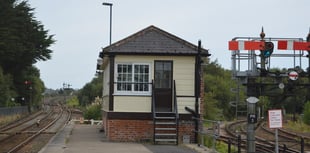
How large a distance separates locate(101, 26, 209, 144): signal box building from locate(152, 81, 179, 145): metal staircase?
73mm

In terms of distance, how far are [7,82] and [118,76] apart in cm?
3990

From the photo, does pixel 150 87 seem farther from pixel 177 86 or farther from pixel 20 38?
pixel 20 38

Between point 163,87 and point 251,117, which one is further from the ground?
point 163,87

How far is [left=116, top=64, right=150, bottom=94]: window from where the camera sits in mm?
23500

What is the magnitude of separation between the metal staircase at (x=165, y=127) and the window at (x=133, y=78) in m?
0.74

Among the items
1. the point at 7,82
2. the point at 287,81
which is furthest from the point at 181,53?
the point at 7,82

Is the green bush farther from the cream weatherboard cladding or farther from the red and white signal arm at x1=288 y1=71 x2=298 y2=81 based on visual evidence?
the red and white signal arm at x1=288 y1=71 x2=298 y2=81

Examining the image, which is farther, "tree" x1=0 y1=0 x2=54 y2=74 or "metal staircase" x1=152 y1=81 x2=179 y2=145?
"tree" x1=0 y1=0 x2=54 y2=74

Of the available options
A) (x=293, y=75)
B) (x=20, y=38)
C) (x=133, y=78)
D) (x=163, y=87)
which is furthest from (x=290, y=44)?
(x=20, y=38)

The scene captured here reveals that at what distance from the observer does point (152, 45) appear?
23844 mm

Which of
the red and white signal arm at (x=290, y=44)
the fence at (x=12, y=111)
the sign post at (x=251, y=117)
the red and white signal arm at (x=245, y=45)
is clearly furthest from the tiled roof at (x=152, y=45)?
the fence at (x=12, y=111)

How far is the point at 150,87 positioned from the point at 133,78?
2.62 ft

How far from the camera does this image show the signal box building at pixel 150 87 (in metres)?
23.1

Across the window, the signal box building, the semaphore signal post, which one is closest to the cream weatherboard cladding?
the signal box building
